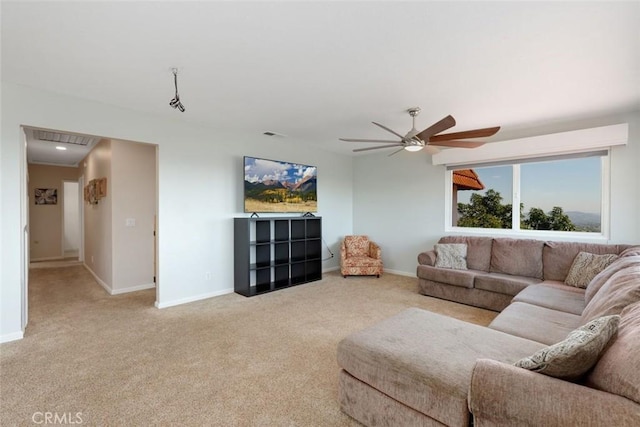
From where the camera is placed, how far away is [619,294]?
1.67 metres

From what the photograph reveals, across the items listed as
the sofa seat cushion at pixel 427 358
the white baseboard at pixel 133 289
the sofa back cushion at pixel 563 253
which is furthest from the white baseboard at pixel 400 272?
the white baseboard at pixel 133 289

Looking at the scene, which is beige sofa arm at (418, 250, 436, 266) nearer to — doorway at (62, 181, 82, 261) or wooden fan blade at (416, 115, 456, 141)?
wooden fan blade at (416, 115, 456, 141)

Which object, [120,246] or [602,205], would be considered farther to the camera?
[120,246]

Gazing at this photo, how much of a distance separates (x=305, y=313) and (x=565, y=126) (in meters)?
4.21

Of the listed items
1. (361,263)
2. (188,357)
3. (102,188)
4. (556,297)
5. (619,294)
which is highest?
(102,188)

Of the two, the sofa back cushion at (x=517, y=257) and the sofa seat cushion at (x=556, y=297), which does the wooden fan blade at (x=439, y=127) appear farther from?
the sofa back cushion at (x=517, y=257)

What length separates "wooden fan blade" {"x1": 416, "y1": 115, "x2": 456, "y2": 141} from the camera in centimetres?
264

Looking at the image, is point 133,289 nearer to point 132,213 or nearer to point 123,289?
point 123,289

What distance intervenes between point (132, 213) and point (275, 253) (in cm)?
227

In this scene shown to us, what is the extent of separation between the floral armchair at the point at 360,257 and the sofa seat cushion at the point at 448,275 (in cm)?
115

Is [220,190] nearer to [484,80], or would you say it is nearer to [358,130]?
[358,130]

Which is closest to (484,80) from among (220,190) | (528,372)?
(528,372)

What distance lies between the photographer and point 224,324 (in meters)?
3.16

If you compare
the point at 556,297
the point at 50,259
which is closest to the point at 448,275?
the point at 556,297
